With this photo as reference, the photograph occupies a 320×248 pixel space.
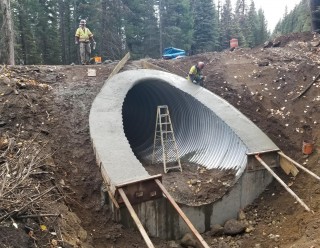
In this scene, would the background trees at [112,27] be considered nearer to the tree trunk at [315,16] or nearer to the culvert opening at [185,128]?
the tree trunk at [315,16]

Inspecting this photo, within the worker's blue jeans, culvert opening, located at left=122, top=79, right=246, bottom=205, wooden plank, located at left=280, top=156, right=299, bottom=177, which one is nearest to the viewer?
wooden plank, located at left=280, top=156, right=299, bottom=177

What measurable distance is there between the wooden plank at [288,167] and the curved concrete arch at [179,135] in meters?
0.35

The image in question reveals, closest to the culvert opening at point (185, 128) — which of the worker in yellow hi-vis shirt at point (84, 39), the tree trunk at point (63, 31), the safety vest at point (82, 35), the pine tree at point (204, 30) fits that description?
the worker in yellow hi-vis shirt at point (84, 39)

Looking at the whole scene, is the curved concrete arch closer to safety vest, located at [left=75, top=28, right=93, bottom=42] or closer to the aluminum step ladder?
the aluminum step ladder

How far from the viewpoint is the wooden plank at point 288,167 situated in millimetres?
8001

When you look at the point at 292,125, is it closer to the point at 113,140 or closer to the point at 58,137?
the point at 113,140

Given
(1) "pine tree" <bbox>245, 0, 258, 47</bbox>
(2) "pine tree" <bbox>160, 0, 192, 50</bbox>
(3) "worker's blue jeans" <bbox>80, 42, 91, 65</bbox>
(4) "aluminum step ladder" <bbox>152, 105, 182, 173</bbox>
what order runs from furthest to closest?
(1) "pine tree" <bbox>245, 0, 258, 47</bbox> < (2) "pine tree" <bbox>160, 0, 192, 50</bbox> < (3) "worker's blue jeans" <bbox>80, 42, 91, 65</bbox> < (4) "aluminum step ladder" <bbox>152, 105, 182, 173</bbox>

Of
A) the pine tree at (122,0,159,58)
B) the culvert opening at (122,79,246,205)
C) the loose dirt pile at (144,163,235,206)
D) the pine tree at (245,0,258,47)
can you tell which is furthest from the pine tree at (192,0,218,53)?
the loose dirt pile at (144,163,235,206)

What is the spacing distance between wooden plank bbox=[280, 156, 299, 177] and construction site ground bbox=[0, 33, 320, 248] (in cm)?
15

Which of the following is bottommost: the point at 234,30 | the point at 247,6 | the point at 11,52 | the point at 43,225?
the point at 43,225

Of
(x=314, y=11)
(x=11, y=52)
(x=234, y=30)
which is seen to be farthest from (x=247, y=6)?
(x=11, y=52)

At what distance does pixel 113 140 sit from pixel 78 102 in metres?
3.08

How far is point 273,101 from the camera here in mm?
11180

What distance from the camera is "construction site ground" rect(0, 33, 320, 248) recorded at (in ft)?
17.0
